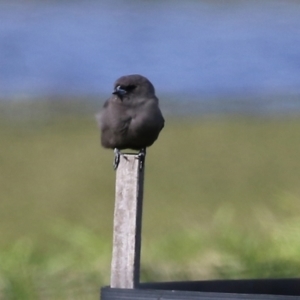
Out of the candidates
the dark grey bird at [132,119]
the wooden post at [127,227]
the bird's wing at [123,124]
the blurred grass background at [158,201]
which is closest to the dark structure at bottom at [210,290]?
the wooden post at [127,227]

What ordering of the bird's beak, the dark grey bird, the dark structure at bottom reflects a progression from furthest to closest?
the bird's beak
the dark grey bird
the dark structure at bottom

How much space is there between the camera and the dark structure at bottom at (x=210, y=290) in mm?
3176

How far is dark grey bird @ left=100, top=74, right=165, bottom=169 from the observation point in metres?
4.38

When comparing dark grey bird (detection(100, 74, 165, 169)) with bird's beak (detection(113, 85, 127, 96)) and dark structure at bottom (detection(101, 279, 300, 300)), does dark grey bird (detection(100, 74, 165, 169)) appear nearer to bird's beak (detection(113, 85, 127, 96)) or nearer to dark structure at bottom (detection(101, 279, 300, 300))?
bird's beak (detection(113, 85, 127, 96))

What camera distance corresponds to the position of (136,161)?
3.52m

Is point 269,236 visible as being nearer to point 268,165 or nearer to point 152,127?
Result: point 152,127

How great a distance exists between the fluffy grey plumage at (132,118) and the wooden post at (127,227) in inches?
33.9

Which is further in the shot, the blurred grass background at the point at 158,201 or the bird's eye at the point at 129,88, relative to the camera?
the blurred grass background at the point at 158,201

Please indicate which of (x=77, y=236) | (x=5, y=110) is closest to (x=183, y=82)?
(x=5, y=110)

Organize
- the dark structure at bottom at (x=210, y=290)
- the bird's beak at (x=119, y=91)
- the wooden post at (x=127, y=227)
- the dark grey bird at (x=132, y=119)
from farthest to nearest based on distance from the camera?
the bird's beak at (x=119, y=91) < the dark grey bird at (x=132, y=119) < the wooden post at (x=127, y=227) < the dark structure at bottom at (x=210, y=290)

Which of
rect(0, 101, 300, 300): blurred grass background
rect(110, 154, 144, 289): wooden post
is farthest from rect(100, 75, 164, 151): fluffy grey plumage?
rect(0, 101, 300, 300): blurred grass background

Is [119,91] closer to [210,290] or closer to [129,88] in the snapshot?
[129,88]

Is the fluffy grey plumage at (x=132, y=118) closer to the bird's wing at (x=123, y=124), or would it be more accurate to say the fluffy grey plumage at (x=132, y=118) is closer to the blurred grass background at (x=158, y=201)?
the bird's wing at (x=123, y=124)

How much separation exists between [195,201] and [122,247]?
385cm
